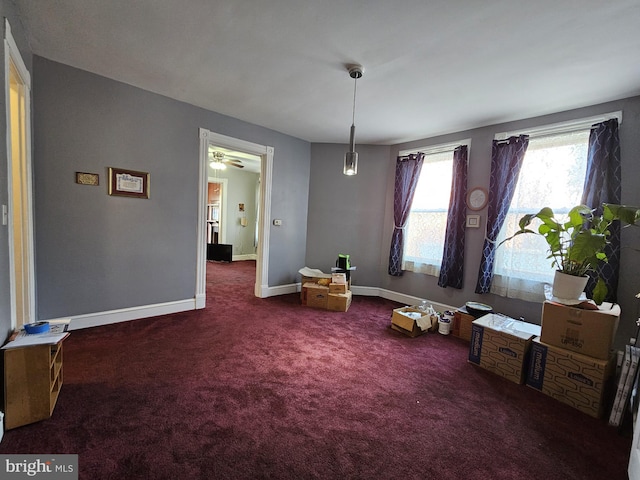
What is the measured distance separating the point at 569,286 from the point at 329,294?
8.09 feet

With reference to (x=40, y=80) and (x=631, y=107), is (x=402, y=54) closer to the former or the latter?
(x=631, y=107)

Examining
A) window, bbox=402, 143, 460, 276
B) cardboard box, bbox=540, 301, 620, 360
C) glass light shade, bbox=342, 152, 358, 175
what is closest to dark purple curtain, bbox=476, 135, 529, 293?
window, bbox=402, 143, 460, 276

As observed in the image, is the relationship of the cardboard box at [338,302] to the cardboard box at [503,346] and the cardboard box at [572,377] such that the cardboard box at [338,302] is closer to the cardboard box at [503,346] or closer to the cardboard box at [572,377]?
the cardboard box at [503,346]

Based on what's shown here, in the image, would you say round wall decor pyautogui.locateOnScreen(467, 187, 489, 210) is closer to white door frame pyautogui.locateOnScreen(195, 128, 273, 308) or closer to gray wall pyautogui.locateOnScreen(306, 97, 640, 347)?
gray wall pyautogui.locateOnScreen(306, 97, 640, 347)

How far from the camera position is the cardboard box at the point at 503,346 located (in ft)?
7.19

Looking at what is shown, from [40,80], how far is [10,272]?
1782 millimetres

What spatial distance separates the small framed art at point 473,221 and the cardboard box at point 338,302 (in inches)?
71.9

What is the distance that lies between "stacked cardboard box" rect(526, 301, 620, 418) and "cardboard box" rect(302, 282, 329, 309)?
2288 mm

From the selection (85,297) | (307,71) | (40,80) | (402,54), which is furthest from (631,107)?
(85,297)

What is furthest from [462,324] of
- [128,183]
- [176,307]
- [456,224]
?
[128,183]

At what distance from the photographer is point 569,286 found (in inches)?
80.7

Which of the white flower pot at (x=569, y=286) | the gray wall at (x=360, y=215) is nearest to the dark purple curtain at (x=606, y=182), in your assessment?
the white flower pot at (x=569, y=286)

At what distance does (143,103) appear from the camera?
2906 millimetres

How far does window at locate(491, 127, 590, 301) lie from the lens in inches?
107
